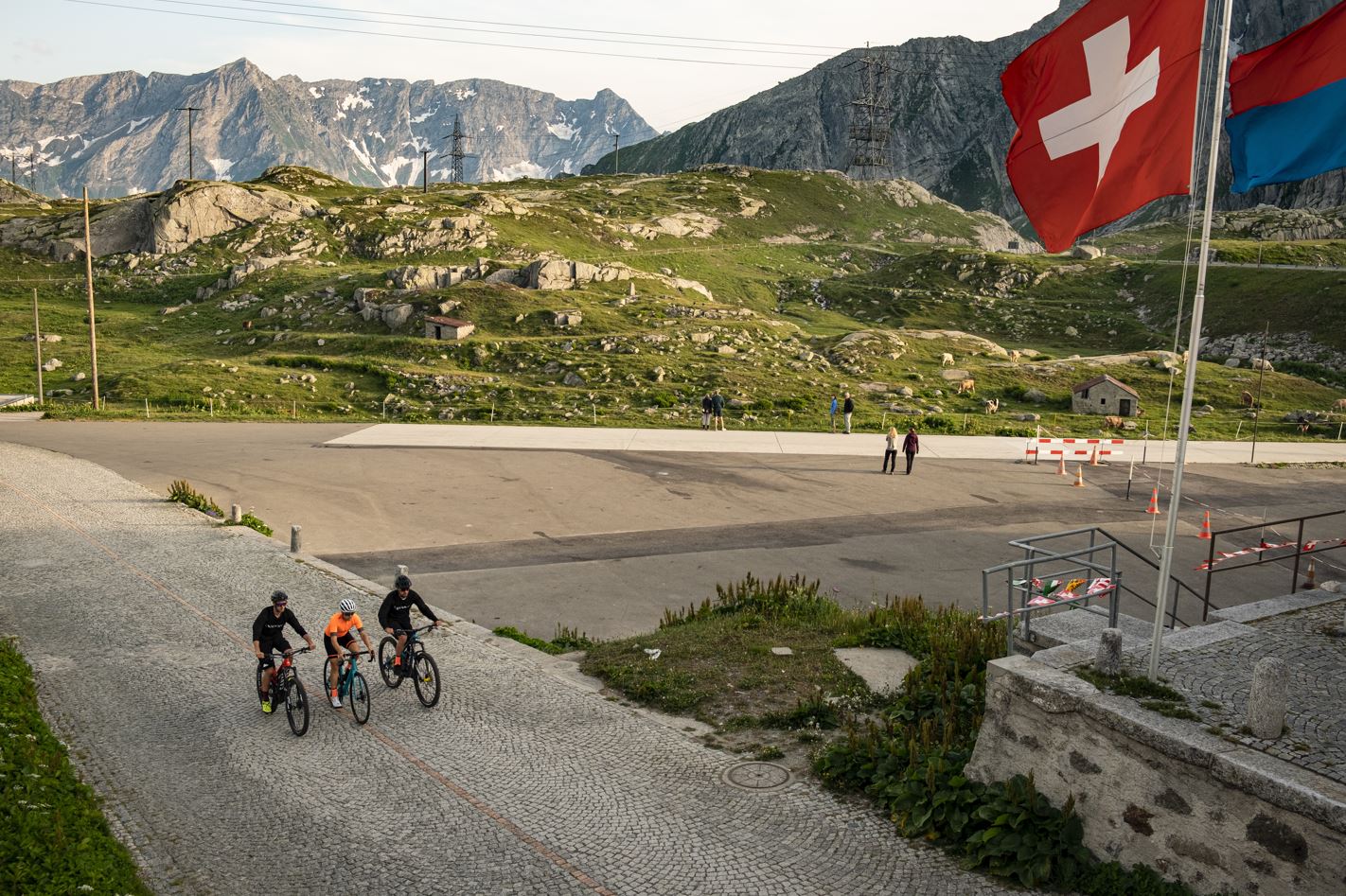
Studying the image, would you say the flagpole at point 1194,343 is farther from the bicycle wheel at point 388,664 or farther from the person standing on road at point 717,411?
the person standing on road at point 717,411

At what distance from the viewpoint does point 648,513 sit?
27234 mm

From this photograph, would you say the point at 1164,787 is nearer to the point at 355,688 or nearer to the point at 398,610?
the point at 355,688

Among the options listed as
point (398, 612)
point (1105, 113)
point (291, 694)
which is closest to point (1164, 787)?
point (1105, 113)

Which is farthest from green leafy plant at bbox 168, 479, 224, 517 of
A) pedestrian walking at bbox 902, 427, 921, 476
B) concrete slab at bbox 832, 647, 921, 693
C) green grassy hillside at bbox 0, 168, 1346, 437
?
pedestrian walking at bbox 902, 427, 921, 476

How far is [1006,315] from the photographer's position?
3487 inches

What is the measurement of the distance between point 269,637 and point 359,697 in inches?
60.3

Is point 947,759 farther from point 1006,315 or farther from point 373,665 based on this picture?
point 1006,315

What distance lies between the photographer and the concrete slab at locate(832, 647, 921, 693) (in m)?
13.5

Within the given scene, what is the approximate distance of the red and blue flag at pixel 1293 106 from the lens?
937 cm

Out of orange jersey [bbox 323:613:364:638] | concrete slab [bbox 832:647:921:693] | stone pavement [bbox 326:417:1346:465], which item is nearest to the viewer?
orange jersey [bbox 323:613:364:638]

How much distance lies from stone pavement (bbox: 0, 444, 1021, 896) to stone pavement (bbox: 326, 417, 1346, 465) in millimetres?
21978

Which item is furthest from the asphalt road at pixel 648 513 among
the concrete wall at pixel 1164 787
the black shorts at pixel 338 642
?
the concrete wall at pixel 1164 787

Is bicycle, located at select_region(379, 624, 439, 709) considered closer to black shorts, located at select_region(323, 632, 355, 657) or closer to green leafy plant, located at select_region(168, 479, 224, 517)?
black shorts, located at select_region(323, 632, 355, 657)

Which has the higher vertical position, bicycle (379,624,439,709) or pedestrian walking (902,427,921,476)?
pedestrian walking (902,427,921,476)
